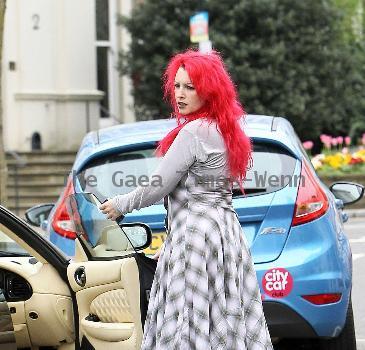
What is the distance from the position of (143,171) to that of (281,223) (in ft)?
3.00

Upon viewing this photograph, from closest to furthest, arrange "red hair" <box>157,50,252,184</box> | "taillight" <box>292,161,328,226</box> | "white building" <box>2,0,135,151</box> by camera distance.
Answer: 1. "red hair" <box>157,50,252,184</box>
2. "taillight" <box>292,161,328,226</box>
3. "white building" <box>2,0,135,151</box>

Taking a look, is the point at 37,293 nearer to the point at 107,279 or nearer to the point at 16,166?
the point at 107,279

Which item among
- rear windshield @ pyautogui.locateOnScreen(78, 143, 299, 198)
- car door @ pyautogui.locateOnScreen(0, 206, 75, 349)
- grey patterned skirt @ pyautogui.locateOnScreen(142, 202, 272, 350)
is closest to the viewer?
Result: grey patterned skirt @ pyautogui.locateOnScreen(142, 202, 272, 350)

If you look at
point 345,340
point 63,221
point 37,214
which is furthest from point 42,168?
point 345,340

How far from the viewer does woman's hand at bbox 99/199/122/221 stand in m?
4.83

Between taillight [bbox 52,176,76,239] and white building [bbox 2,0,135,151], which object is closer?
taillight [bbox 52,176,76,239]

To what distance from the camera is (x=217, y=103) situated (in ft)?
16.1

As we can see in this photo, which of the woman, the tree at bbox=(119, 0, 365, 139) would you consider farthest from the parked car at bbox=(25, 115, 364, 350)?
the tree at bbox=(119, 0, 365, 139)

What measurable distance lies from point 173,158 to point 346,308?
85.5 inches

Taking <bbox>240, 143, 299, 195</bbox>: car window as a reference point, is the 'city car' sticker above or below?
below

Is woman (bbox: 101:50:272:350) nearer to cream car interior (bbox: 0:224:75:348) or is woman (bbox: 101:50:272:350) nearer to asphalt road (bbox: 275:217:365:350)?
cream car interior (bbox: 0:224:75:348)

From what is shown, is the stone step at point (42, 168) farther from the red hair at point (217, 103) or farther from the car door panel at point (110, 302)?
the red hair at point (217, 103)

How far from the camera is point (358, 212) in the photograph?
20.9 m

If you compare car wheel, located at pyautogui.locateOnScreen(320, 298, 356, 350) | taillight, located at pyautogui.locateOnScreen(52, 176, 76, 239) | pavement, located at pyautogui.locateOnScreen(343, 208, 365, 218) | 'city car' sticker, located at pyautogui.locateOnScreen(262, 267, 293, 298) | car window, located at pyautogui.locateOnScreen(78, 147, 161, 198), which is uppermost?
car window, located at pyautogui.locateOnScreen(78, 147, 161, 198)
